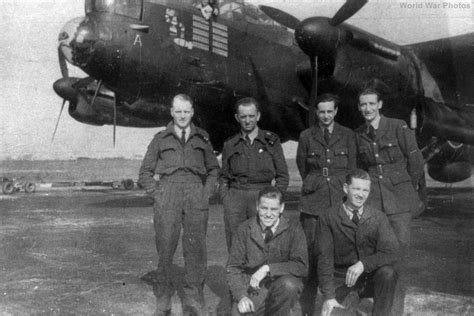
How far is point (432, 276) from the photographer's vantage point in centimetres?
561

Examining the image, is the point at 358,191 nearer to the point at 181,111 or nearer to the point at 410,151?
the point at 410,151

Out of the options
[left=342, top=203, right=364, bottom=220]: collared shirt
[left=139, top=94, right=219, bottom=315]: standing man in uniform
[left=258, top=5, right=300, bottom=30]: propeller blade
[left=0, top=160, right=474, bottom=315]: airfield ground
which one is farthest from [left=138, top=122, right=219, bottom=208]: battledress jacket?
[left=258, top=5, right=300, bottom=30]: propeller blade

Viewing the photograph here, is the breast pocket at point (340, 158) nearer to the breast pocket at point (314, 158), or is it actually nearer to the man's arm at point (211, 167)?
the breast pocket at point (314, 158)

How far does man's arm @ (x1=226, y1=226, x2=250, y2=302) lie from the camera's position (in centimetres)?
364

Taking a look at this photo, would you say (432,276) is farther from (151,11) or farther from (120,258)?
(151,11)

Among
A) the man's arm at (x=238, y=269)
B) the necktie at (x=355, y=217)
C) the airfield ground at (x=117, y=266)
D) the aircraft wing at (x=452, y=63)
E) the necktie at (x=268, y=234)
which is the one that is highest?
the aircraft wing at (x=452, y=63)

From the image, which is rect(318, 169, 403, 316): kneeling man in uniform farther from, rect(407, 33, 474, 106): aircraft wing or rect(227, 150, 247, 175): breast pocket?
rect(407, 33, 474, 106): aircraft wing

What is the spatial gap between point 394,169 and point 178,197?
2086 millimetres

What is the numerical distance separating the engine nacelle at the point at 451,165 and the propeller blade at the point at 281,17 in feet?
24.0

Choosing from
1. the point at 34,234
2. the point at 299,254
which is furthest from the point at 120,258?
the point at 299,254

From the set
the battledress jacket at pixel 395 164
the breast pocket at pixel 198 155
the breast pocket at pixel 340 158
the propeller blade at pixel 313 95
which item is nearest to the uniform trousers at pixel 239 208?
the breast pocket at pixel 198 155

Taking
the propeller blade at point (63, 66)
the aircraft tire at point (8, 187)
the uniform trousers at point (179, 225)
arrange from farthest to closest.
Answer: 1. the aircraft tire at point (8, 187)
2. the propeller blade at point (63, 66)
3. the uniform trousers at point (179, 225)

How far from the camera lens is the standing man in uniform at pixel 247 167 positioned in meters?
4.80

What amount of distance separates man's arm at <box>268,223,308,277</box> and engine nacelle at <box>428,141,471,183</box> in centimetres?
1279
